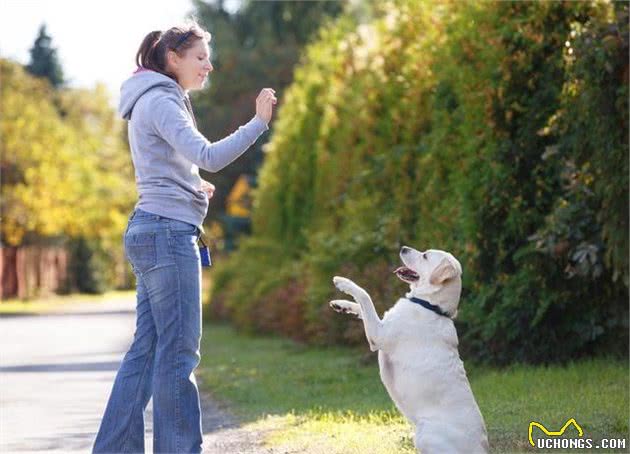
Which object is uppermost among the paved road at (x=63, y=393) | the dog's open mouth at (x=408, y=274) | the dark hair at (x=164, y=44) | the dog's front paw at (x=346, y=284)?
the dark hair at (x=164, y=44)

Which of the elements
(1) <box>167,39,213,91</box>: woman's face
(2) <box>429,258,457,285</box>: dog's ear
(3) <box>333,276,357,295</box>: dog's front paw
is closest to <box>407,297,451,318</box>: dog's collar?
(2) <box>429,258,457,285</box>: dog's ear

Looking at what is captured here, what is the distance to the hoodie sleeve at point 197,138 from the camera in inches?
261

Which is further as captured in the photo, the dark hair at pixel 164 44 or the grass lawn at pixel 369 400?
the grass lawn at pixel 369 400

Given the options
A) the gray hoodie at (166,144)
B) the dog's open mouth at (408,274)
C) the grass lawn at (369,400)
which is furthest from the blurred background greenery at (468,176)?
the gray hoodie at (166,144)

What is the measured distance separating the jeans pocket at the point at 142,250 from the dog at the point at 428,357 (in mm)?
1027

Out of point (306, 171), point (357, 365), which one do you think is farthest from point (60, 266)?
point (357, 365)

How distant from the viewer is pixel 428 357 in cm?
673

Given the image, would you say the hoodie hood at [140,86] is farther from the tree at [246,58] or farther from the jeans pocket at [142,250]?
the tree at [246,58]

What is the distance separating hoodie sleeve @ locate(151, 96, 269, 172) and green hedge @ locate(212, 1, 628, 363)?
513cm

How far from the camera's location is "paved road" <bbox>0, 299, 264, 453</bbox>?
9820 mm

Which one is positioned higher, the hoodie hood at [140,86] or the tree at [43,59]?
the tree at [43,59]

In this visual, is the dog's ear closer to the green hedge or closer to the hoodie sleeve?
the hoodie sleeve

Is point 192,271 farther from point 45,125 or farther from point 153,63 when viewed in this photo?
point 45,125

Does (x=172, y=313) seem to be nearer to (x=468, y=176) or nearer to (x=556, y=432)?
(x=556, y=432)
